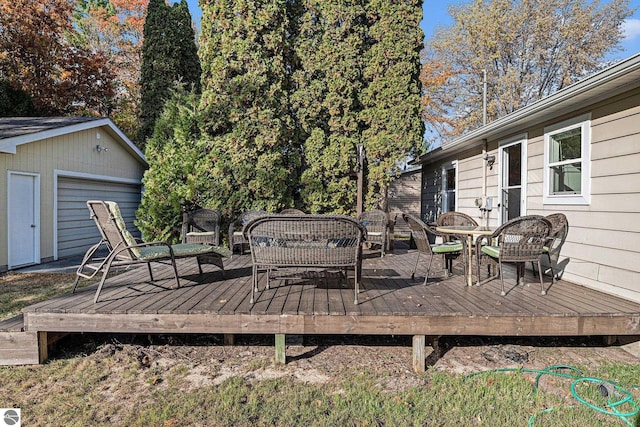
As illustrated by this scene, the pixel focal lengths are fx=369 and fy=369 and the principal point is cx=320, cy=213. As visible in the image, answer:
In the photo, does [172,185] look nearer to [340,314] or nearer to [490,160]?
[340,314]

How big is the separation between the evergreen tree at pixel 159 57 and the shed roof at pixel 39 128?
3.15 m

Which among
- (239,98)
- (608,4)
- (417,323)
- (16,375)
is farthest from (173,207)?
(608,4)

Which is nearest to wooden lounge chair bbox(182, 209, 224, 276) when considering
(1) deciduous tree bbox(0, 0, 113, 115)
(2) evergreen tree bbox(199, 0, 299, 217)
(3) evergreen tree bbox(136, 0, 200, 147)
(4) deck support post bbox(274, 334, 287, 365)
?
(2) evergreen tree bbox(199, 0, 299, 217)

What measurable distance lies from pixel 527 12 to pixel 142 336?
62.3 ft

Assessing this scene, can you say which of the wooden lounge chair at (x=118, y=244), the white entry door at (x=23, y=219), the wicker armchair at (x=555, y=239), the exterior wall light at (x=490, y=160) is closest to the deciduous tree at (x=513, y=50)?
the exterior wall light at (x=490, y=160)

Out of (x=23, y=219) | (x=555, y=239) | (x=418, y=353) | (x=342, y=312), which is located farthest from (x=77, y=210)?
(x=555, y=239)

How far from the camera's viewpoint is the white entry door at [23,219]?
684cm

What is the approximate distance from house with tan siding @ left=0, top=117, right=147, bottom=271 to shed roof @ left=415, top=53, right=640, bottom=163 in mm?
8190

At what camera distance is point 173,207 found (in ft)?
25.3

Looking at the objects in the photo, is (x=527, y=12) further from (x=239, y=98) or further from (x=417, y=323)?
(x=417, y=323)

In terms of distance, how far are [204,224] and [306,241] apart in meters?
4.27

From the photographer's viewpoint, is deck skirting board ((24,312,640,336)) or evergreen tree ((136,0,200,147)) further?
evergreen tree ((136,0,200,147))

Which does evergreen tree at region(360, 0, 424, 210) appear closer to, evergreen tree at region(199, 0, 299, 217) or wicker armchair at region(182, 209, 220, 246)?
evergreen tree at region(199, 0, 299, 217)

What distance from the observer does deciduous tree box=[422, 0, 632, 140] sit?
15.5 meters
